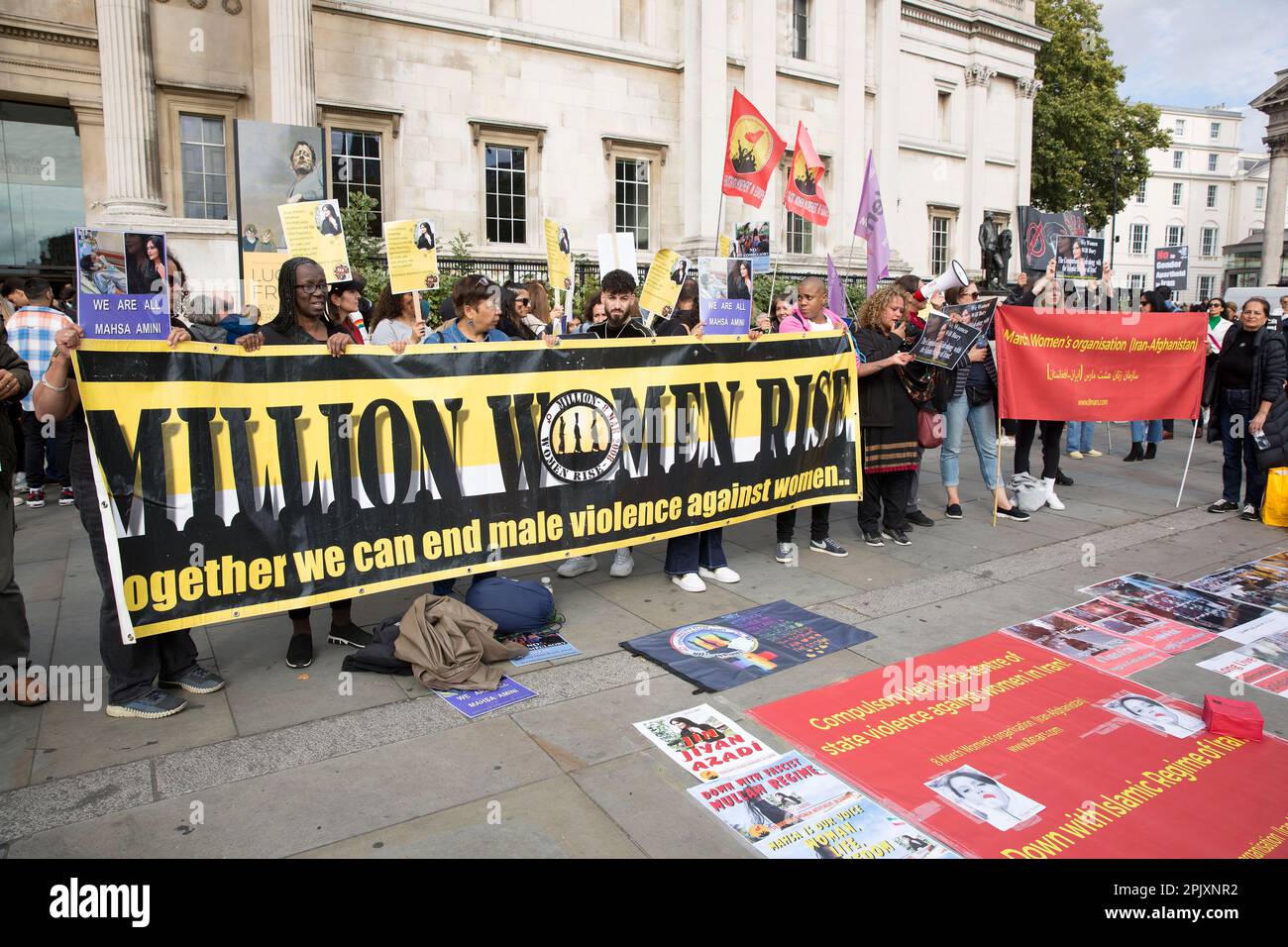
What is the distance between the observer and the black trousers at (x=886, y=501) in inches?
288

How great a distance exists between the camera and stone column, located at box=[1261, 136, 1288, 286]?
127ft

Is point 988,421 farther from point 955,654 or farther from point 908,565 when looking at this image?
point 955,654

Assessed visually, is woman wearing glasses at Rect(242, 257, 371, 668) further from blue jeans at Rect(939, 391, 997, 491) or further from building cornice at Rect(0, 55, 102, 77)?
building cornice at Rect(0, 55, 102, 77)

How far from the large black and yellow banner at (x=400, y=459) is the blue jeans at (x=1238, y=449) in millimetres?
5015

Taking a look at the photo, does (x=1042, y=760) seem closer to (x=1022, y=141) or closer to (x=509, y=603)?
(x=509, y=603)

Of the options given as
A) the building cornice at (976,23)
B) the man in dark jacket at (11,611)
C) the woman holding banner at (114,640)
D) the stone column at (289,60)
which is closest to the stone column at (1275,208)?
the building cornice at (976,23)

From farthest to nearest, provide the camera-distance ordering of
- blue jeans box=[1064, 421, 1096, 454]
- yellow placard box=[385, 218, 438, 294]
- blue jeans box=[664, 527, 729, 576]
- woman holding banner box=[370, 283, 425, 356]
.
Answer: blue jeans box=[1064, 421, 1096, 454]
blue jeans box=[664, 527, 729, 576]
woman holding banner box=[370, 283, 425, 356]
yellow placard box=[385, 218, 438, 294]

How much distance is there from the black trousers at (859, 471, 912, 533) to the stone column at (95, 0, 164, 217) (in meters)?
14.5

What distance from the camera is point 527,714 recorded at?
13.5ft

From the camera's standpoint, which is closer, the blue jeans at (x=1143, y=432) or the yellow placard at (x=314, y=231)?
the yellow placard at (x=314, y=231)

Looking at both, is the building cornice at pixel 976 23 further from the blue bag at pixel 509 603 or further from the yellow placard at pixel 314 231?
the blue bag at pixel 509 603

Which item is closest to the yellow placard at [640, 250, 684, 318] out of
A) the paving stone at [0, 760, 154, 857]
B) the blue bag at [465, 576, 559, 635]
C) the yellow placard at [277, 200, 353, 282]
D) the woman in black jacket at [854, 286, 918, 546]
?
the woman in black jacket at [854, 286, 918, 546]

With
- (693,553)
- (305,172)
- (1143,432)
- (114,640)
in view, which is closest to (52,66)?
(305,172)
